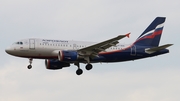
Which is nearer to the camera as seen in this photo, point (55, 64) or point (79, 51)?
point (79, 51)

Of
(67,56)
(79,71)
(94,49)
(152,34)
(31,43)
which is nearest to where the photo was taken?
(67,56)

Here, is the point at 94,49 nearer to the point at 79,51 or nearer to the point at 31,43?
the point at 79,51

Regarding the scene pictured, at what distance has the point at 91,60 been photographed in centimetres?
6888

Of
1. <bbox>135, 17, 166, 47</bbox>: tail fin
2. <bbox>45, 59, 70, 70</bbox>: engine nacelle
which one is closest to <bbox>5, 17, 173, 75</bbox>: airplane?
<bbox>45, 59, 70, 70</bbox>: engine nacelle

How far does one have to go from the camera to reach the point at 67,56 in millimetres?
66438

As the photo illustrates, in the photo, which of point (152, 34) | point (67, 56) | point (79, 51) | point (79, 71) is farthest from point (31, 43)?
point (152, 34)

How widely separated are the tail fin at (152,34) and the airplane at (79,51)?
25 cm

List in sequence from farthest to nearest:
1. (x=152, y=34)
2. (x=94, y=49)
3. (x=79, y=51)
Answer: (x=152, y=34), (x=79, y=51), (x=94, y=49)

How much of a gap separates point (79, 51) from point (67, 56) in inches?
78.1

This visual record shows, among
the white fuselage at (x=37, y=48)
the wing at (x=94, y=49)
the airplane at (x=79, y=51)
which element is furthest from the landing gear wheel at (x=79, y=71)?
the white fuselage at (x=37, y=48)

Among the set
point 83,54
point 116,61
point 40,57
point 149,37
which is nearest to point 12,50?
point 40,57

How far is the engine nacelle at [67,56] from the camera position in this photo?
218ft

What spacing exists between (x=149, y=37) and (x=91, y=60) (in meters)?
10.1

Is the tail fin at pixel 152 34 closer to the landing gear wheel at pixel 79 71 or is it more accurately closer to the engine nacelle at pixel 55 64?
the landing gear wheel at pixel 79 71
